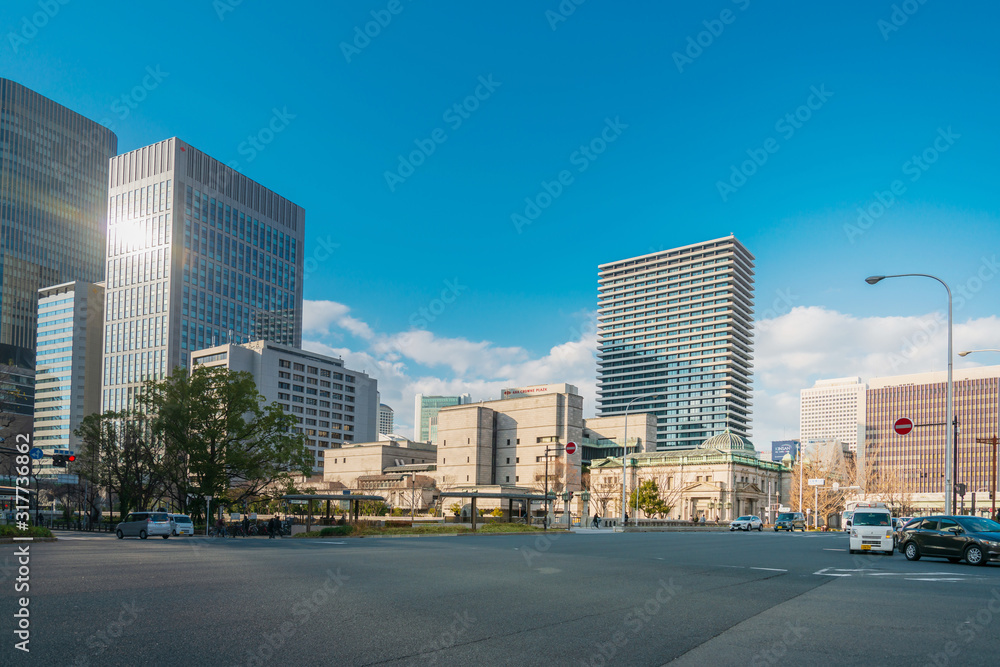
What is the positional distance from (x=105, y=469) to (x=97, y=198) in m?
155

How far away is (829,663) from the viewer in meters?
8.01

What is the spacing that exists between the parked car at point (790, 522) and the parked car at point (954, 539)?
46542 mm

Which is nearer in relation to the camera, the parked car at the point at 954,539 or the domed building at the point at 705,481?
the parked car at the point at 954,539

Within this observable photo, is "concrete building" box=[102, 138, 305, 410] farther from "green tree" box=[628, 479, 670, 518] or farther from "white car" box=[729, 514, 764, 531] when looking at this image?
"white car" box=[729, 514, 764, 531]

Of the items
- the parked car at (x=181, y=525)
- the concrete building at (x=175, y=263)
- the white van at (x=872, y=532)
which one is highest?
the concrete building at (x=175, y=263)

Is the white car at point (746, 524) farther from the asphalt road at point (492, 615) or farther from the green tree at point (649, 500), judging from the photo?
the asphalt road at point (492, 615)

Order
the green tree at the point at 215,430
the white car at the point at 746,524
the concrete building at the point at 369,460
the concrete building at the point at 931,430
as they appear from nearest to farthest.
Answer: the green tree at the point at 215,430, the white car at the point at 746,524, the concrete building at the point at 369,460, the concrete building at the point at 931,430

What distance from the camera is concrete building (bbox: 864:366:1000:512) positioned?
490ft

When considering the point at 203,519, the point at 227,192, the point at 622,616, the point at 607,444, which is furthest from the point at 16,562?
the point at 227,192

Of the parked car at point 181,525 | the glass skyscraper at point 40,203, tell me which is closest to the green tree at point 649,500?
the parked car at point 181,525

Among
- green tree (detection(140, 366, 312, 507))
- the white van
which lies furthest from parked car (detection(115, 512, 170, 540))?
the white van

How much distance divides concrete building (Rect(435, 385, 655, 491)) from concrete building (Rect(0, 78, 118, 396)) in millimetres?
95433

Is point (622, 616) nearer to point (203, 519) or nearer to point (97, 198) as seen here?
point (203, 519)

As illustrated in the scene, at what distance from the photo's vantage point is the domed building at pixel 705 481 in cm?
10869
